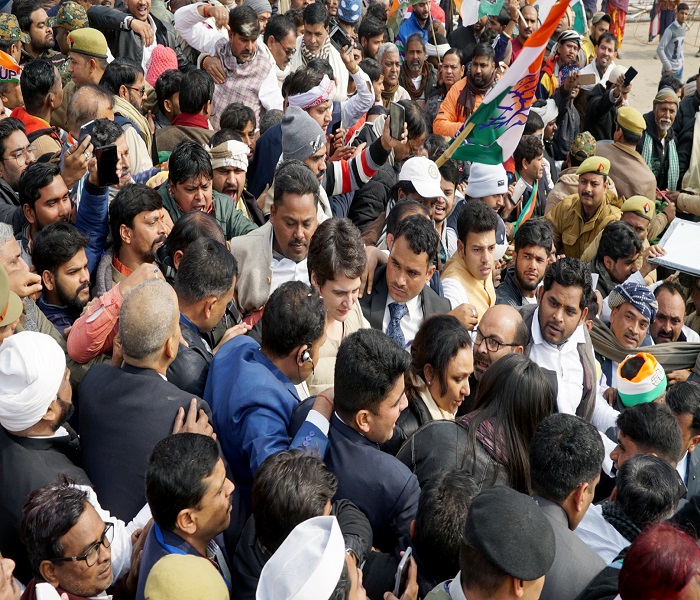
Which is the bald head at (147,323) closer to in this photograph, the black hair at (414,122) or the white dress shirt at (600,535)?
the white dress shirt at (600,535)

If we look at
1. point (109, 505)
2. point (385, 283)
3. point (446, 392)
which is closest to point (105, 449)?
point (109, 505)

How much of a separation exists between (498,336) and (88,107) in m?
2.87

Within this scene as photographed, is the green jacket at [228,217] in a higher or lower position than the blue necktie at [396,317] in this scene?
higher

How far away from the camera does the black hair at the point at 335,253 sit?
4074 mm

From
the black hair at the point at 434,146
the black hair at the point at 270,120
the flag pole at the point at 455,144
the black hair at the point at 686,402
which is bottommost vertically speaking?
the black hair at the point at 686,402

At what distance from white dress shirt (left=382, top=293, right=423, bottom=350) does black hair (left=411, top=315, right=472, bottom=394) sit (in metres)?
0.69

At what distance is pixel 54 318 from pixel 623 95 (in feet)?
24.5

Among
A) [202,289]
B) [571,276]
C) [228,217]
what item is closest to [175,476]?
[202,289]

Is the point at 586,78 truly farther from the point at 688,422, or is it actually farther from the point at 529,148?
the point at 688,422

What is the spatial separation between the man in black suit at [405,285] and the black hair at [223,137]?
1383mm

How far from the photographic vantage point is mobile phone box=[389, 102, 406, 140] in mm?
5609

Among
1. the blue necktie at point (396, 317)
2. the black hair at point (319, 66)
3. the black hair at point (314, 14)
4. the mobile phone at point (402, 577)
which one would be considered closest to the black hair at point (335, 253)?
the blue necktie at point (396, 317)

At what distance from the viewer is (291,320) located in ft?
10.9

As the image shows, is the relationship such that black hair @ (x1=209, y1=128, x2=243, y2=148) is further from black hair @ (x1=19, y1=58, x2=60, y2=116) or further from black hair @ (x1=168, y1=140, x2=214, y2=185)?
black hair @ (x1=19, y1=58, x2=60, y2=116)
